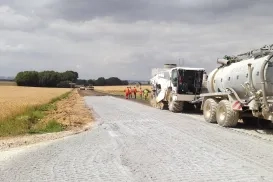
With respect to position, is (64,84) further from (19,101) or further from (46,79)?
(19,101)

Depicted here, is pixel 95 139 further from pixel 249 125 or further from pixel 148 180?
pixel 249 125

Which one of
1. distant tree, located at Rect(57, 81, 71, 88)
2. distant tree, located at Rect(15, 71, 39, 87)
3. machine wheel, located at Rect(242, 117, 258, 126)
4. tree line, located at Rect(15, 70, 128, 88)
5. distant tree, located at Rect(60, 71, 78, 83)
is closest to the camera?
machine wheel, located at Rect(242, 117, 258, 126)

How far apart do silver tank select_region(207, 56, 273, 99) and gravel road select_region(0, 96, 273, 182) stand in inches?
80.8

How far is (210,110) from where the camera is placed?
16891 mm

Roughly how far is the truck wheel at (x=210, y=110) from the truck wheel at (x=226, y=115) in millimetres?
618

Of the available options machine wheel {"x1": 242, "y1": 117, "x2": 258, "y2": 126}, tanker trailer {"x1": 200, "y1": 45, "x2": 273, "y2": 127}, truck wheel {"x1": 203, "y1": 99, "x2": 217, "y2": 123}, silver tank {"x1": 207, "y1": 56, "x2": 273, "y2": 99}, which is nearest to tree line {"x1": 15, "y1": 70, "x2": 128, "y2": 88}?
silver tank {"x1": 207, "y1": 56, "x2": 273, "y2": 99}

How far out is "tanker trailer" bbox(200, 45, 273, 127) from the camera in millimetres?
13258

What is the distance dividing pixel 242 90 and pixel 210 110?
2.36m

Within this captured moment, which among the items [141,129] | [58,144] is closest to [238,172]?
[58,144]

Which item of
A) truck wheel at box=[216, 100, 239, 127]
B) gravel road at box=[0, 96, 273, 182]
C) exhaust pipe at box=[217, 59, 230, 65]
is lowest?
gravel road at box=[0, 96, 273, 182]

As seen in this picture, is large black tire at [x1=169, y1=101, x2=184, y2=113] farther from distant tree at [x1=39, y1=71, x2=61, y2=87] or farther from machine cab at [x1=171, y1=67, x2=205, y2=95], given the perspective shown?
distant tree at [x1=39, y1=71, x2=61, y2=87]

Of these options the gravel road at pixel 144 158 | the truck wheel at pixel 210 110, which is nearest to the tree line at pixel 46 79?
the truck wheel at pixel 210 110

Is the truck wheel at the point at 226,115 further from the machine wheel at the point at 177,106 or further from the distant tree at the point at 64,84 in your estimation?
the distant tree at the point at 64,84

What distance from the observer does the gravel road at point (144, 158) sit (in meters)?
7.04
